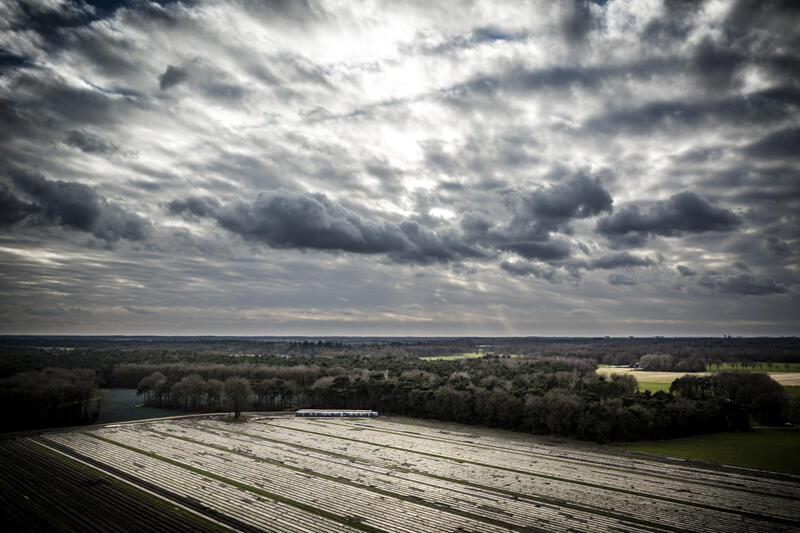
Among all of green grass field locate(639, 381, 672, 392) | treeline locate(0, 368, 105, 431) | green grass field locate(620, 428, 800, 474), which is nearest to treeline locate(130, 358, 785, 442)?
green grass field locate(620, 428, 800, 474)

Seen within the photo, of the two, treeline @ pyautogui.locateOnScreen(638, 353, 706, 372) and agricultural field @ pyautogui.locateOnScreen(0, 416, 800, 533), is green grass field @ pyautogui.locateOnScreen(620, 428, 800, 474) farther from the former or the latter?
treeline @ pyautogui.locateOnScreen(638, 353, 706, 372)

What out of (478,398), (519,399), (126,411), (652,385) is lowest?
(126,411)

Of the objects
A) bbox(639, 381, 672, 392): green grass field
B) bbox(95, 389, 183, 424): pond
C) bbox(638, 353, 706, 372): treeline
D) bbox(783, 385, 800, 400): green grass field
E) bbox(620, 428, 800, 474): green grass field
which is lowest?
bbox(95, 389, 183, 424): pond

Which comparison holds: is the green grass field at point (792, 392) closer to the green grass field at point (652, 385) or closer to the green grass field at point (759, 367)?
the green grass field at point (652, 385)

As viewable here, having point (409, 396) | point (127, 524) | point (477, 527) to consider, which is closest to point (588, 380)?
point (409, 396)

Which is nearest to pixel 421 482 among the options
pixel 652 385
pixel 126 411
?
pixel 126 411

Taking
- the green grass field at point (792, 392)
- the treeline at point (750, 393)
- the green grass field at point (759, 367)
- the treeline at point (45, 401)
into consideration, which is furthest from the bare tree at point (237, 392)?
the green grass field at point (759, 367)

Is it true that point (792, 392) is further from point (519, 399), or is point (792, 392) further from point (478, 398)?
point (478, 398)

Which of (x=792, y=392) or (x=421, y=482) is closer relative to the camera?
(x=421, y=482)
